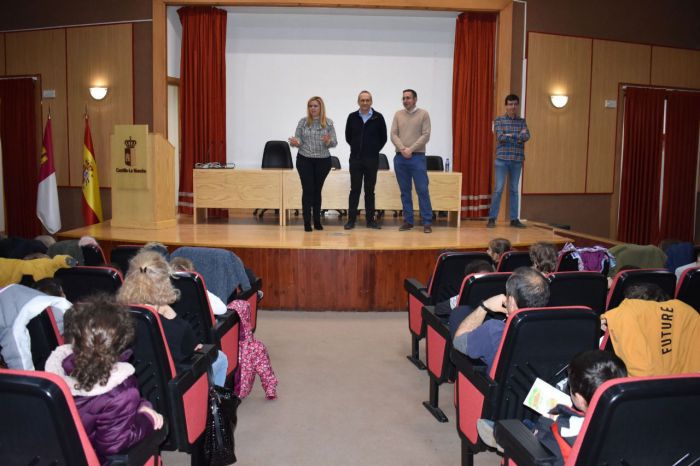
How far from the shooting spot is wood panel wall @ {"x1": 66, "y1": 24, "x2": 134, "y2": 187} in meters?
8.11

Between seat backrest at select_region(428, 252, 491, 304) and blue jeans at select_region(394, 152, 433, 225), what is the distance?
111 inches

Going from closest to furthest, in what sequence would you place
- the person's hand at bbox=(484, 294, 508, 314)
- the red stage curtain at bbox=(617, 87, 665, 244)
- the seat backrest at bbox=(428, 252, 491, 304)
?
the person's hand at bbox=(484, 294, 508, 314), the seat backrest at bbox=(428, 252, 491, 304), the red stage curtain at bbox=(617, 87, 665, 244)

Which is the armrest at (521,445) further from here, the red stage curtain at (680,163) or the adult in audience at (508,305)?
the red stage curtain at (680,163)

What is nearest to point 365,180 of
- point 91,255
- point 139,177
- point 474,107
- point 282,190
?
point 282,190

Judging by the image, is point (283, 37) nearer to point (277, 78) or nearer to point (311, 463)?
point (277, 78)

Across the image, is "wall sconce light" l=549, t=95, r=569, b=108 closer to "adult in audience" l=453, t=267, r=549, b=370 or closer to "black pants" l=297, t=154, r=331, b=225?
"black pants" l=297, t=154, r=331, b=225

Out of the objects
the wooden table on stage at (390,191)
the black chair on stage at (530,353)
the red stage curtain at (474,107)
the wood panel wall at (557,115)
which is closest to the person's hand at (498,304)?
the black chair on stage at (530,353)

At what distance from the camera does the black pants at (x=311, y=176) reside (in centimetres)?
611

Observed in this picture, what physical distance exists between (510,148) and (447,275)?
3784 mm

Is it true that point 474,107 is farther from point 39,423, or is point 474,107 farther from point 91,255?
point 39,423

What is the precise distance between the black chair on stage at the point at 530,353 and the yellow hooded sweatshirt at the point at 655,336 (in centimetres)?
9

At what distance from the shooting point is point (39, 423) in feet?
4.67

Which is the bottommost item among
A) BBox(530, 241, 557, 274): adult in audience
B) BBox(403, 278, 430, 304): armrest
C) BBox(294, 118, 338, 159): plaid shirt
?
BBox(403, 278, 430, 304): armrest

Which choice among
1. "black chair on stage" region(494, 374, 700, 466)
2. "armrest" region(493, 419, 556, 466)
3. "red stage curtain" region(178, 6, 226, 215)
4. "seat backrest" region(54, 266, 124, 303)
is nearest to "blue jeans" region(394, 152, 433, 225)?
"red stage curtain" region(178, 6, 226, 215)
